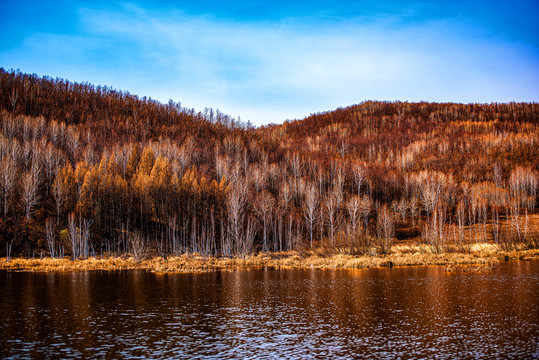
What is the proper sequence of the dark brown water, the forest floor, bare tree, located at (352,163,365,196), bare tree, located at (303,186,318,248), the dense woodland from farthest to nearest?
bare tree, located at (352,163,365,196), bare tree, located at (303,186,318,248), the dense woodland, the forest floor, the dark brown water

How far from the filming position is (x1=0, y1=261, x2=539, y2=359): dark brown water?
52.9ft

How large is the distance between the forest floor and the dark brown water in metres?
11.8

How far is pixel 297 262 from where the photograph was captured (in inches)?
2071

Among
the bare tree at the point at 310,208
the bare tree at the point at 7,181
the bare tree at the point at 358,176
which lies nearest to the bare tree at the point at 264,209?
the bare tree at the point at 310,208

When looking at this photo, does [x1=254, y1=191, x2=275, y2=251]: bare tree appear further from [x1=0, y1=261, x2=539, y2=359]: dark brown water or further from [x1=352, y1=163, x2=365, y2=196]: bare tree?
[x1=0, y1=261, x2=539, y2=359]: dark brown water

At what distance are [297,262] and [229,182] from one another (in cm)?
3272

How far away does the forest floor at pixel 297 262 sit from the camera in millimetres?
47438

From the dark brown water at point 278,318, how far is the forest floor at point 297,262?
464 inches

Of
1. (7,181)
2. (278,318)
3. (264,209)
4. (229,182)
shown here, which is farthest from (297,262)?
(7,181)

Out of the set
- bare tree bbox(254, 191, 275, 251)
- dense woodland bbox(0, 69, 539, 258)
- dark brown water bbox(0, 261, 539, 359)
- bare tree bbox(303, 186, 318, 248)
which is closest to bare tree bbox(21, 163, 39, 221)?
dense woodland bbox(0, 69, 539, 258)

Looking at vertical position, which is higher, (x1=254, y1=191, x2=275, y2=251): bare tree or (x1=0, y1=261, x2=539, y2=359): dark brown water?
(x1=254, y1=191, x2=275, y2=251): bare tree

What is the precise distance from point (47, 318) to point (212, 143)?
98433 millimetres

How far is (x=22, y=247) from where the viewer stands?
59.2 metres

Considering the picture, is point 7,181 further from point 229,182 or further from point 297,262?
point 297,262
